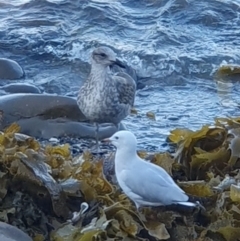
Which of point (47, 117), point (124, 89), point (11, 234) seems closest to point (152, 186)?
point (11, 234)

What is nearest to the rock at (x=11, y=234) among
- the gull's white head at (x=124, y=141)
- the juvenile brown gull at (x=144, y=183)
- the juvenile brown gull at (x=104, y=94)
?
the juvenile brown gull at (x=144, y=183)

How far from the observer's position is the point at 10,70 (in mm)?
7965

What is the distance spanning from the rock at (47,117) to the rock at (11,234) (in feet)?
8.26

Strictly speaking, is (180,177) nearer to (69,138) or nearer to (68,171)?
(68,171)

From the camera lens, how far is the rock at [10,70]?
7.83 meters

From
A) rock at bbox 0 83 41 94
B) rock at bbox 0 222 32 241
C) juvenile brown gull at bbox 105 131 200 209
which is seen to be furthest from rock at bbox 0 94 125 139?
rock at bbox 0 222 32 241

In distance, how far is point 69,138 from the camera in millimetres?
6066

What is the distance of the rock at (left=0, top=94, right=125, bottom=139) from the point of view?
241 inches

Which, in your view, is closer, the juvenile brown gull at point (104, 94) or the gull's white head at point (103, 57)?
the juvenile brown gull at point (104, 94)

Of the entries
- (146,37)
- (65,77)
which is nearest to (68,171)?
(65,77)

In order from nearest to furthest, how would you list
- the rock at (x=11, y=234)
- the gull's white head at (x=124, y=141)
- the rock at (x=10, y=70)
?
the rock at (x=11, y=234) → the gull's white head at (x=124, y=141) → the rock at (x=10, y=70)

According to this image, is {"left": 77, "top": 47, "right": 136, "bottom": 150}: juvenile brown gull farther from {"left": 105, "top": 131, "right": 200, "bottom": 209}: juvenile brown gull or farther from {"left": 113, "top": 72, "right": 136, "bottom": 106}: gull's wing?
{"left": 105, "top": 131, "right": 200, "bottom": 209}: juvenile brown gull

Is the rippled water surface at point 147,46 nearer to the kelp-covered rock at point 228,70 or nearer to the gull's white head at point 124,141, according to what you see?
the kelp-covered rock at point 228,70

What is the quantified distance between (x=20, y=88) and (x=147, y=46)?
2465mm
